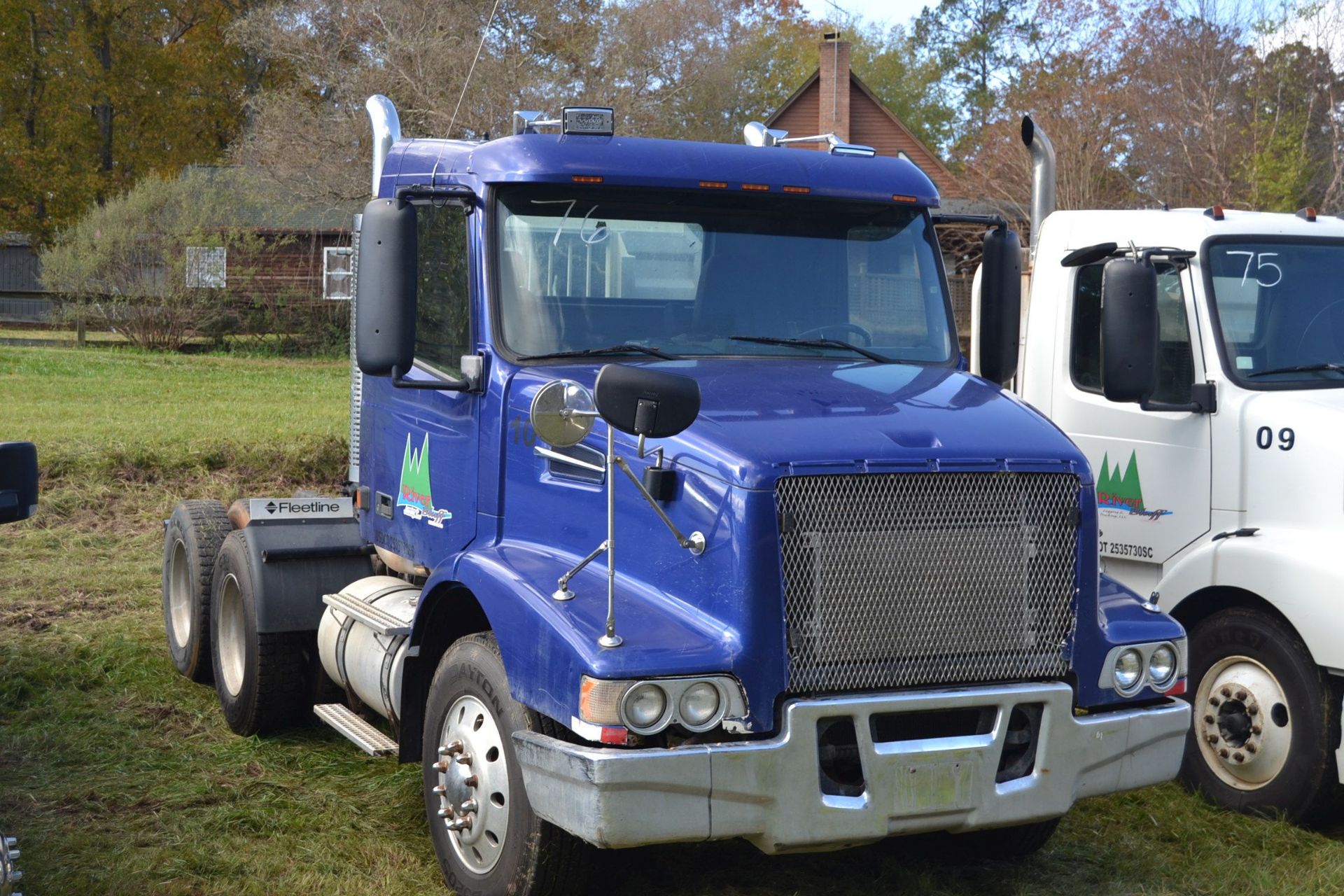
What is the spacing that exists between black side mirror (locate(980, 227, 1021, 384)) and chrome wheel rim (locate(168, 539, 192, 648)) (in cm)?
452

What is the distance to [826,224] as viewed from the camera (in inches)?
221

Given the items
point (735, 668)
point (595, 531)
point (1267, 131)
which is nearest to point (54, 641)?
point (595, 531)

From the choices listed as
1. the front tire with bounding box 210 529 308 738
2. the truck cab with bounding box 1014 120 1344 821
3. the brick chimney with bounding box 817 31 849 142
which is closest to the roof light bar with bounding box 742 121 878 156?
the truck cab with bounding box 1014 120 1344 821

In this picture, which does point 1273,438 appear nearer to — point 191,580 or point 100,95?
point 191,580

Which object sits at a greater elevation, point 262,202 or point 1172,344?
point 262,202

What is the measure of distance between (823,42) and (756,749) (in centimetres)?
3829

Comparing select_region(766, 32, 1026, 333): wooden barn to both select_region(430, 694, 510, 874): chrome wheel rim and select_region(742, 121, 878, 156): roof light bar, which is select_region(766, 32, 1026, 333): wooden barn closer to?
select_region(742, 121, 878, 156): roof light bar

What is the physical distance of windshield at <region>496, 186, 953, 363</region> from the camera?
5238mm

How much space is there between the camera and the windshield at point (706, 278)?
524 cm

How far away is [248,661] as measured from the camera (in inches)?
268

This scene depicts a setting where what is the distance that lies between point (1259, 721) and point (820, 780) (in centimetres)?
271

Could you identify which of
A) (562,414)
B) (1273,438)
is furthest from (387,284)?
(1273,438)

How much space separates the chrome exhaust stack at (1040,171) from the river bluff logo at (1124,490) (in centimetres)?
157

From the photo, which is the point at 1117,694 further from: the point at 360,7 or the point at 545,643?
the point at 360,7
